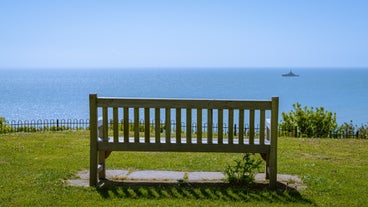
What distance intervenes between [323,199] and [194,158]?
13.4 feet

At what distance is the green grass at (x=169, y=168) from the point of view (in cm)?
666

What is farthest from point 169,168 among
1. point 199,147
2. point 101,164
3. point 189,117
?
point 189,117

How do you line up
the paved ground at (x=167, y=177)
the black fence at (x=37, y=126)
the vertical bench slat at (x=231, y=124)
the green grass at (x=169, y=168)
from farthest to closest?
the black fence at (x=37, y=126), the paved ground at (x=167, y=177), the vertical bench slat at (x=231, y=124), the green grass at (x=169, y=168)

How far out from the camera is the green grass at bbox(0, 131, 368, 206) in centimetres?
666

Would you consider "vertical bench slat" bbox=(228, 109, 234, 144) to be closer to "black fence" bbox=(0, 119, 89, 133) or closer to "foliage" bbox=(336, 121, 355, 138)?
"black fence" bbox=(0, 119, 89, 133)

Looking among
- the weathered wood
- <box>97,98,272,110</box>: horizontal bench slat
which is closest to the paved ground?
the weathered wood

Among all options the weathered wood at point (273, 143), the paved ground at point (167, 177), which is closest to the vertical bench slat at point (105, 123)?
the paved ground at point (167, 177)

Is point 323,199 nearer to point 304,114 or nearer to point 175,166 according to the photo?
point 175,166

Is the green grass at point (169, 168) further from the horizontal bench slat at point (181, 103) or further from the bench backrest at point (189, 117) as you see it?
the horizontal bench slat at point (181, 103)

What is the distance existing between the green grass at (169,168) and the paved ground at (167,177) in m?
0.22

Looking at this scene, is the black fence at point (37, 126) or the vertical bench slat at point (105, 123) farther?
the black fence at point (37, 126)

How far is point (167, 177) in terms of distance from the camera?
819 centimetres

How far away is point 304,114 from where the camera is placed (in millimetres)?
20938

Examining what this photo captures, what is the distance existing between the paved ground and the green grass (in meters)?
0.22
